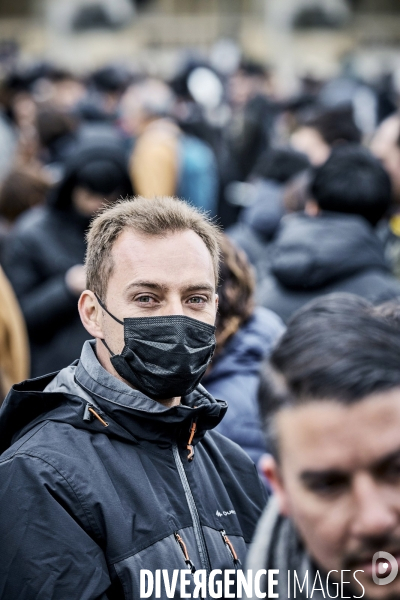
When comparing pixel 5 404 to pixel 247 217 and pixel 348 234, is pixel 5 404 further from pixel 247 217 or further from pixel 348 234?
pixel 247 217

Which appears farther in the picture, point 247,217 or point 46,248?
point 247,217

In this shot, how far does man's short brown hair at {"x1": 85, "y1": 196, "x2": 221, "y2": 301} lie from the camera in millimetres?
2288

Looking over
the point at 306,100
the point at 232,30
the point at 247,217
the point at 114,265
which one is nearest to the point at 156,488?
the point at 114,265

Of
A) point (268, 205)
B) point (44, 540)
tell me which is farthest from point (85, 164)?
point (44, 540)

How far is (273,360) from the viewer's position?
4.84 ft

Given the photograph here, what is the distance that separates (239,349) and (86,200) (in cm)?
183

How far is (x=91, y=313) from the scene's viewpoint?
237 cm

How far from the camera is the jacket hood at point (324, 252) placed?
12.3 feet

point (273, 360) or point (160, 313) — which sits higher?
point (273, 360)

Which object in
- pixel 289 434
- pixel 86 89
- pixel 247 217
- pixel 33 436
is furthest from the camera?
pixel 86 89

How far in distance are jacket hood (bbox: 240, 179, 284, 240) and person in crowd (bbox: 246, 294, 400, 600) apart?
14.0 feet

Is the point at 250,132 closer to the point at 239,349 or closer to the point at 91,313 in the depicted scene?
the point at 239,349

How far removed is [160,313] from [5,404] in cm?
44

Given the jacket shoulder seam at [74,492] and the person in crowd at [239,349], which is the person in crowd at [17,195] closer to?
the person in crowd at [239,349]
